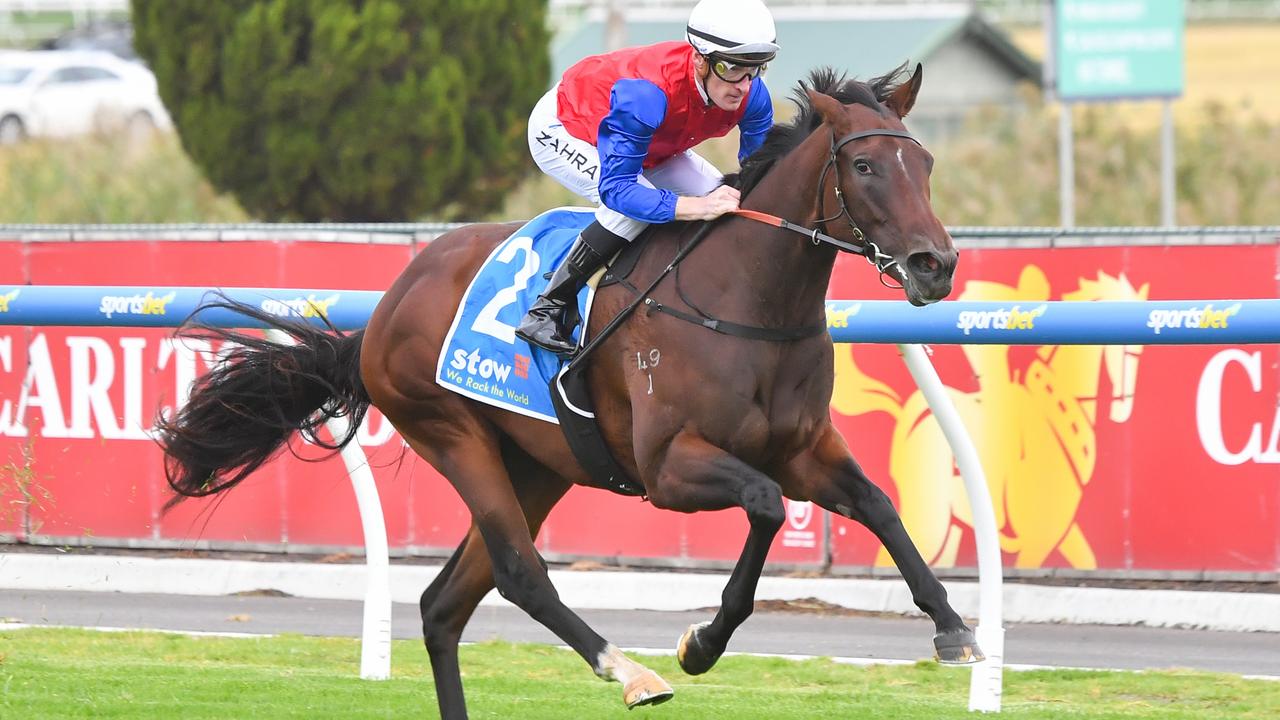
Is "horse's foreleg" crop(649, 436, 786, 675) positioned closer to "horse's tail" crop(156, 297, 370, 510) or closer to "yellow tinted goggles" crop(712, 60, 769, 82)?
"yellow tinted goggles" crop(712, 60, 769, 82)

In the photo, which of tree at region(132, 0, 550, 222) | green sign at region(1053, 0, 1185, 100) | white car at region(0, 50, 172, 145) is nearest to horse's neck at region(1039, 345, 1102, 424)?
tree at region(132, 0, 550, 222)

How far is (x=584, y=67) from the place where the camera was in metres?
5.49

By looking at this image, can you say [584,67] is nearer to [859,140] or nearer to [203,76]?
[859,140]

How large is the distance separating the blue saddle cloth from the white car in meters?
21.8

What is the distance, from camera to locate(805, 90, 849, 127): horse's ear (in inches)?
187

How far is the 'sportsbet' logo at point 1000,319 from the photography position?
576 cm

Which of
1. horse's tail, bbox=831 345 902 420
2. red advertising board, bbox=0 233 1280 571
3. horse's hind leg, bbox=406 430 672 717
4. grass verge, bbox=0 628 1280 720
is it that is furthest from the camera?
horse's tail, bbox=831 345 902 420

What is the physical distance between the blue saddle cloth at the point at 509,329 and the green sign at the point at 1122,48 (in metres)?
16.8

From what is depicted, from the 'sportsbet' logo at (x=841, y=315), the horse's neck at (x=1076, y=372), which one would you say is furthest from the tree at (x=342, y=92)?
the 'sportsbet' logo at (x=841, y=315)

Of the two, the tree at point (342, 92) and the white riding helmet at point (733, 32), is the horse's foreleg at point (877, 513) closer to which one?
the white riding helmet at point (733, 32)

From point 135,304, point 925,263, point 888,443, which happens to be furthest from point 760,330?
point 888,443

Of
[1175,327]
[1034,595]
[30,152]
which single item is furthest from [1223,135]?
[1175,327]

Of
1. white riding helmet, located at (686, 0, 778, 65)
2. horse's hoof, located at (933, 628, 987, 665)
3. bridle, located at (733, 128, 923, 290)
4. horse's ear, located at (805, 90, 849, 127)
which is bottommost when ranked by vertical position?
horse's hoof, located at (933, 628, 987, 665)

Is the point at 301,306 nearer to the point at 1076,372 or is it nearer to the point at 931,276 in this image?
the point at 931,276
